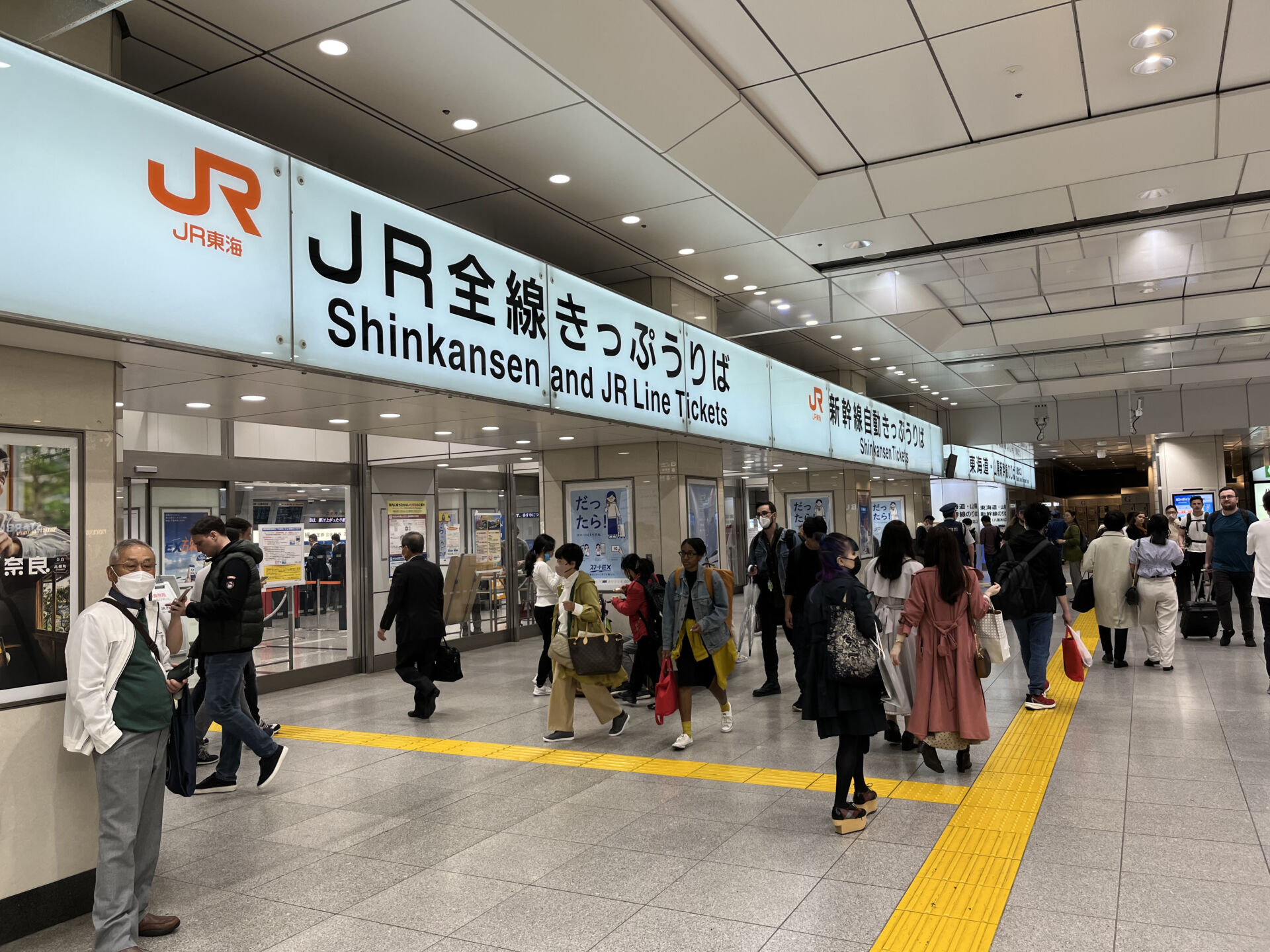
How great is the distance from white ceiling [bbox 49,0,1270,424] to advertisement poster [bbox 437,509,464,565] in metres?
4.25

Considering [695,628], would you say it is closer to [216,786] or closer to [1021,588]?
[1021,588]

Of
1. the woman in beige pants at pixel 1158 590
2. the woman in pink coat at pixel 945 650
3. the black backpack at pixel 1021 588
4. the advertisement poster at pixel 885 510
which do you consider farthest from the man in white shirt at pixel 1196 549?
the woman in pink coat at pixel 945 650

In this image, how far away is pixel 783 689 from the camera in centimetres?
838

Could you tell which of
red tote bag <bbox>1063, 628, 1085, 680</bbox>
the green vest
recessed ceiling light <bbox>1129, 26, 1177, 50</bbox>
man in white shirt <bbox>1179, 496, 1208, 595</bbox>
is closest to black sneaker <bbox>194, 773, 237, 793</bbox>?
the green vest

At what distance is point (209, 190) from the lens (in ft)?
13.2

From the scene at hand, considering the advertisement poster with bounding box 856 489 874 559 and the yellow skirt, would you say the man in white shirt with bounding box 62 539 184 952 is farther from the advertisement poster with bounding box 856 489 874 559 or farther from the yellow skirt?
the advertisement poster with bounding box 856 489 874 559

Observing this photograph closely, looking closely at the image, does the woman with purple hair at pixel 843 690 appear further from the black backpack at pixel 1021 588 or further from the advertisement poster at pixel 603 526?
the advertisement poster at pixel 603 526

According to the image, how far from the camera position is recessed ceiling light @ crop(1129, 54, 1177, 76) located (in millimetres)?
5211

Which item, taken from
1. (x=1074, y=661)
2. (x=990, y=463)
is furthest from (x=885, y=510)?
(x=1074, y=661)

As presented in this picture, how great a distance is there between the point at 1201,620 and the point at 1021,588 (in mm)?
5010

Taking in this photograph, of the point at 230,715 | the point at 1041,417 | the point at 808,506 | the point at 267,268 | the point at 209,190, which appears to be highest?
the point at 1041,417

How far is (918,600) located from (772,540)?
2.79 m

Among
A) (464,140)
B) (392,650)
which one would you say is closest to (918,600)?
(464,140)

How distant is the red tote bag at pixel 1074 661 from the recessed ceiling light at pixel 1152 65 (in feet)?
12.6
